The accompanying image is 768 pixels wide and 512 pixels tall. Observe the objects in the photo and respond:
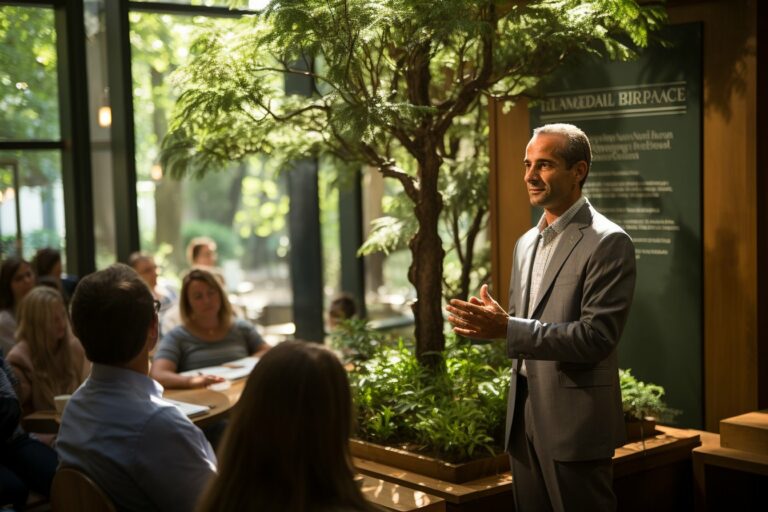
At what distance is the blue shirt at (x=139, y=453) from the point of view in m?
2.33

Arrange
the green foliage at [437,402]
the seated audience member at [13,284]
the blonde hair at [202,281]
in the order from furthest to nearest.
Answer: the seated audience member at [13,284], the blonde hair at [202,281], the green foliage at [437,402]

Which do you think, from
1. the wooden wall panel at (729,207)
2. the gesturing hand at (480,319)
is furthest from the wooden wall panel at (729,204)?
the gesturing hand at (480,319)

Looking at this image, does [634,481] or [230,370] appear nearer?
[634,481]

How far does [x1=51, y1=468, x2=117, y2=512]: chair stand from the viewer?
2.26 metres

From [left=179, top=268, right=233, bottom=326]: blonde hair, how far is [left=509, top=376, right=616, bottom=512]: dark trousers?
Answer: 2342mm

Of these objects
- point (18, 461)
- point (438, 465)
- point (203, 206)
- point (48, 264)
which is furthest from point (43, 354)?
point (203, 206)

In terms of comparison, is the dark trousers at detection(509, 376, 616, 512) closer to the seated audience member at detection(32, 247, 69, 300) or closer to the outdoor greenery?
the outdoor greenery

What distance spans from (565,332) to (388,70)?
2338 mm

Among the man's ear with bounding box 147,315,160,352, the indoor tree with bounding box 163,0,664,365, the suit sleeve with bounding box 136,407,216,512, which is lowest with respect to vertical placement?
the suit sleeve with bounding box 136,407,216,512

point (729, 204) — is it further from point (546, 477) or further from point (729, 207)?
point (546, 477)

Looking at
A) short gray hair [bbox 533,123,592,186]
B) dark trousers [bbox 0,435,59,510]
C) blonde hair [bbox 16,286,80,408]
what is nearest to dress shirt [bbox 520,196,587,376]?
short gray hair [bbox 533,123,592,186]

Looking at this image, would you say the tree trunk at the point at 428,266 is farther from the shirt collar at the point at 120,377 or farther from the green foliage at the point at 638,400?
the shirt collar at the point at 120,377

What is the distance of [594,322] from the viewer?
3.03 metres

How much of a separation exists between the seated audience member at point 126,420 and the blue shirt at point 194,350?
2.57 metres
